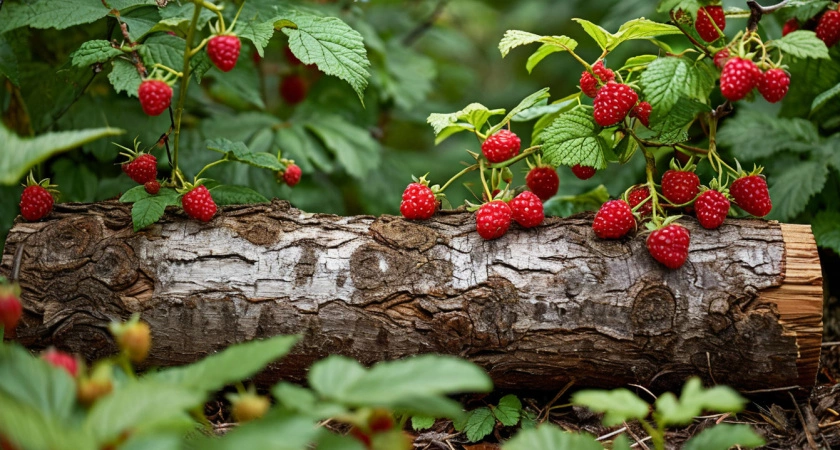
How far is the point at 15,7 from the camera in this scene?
5.46 feet

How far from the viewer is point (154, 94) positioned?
139cm

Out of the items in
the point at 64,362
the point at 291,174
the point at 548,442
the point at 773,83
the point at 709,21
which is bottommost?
the point at 548,442

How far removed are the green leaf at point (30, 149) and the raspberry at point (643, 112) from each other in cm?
118

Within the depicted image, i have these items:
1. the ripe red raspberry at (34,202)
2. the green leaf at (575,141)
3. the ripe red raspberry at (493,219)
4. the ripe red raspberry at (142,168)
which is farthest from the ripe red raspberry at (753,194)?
the ripe red raspberry at (34,202)

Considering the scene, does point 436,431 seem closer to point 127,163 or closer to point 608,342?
point 608,342

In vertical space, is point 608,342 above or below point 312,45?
below

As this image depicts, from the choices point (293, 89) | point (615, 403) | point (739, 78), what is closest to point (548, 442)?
point (615, 403)

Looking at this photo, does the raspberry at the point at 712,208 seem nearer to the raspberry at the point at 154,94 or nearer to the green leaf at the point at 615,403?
the green leaf at the point at 615,403

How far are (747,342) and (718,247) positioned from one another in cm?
22

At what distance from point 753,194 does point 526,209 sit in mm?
536

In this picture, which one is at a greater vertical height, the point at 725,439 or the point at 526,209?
the point at 526,209

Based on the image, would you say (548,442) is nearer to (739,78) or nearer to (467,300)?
(467,300)

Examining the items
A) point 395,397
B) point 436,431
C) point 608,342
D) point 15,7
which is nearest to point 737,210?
point 608,342

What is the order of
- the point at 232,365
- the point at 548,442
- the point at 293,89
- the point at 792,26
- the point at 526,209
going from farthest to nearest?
1. the point at 293,89
2. the point at 792,26
3. the point at 526,209
4. the point at 548,442
5. the point at 232,365
